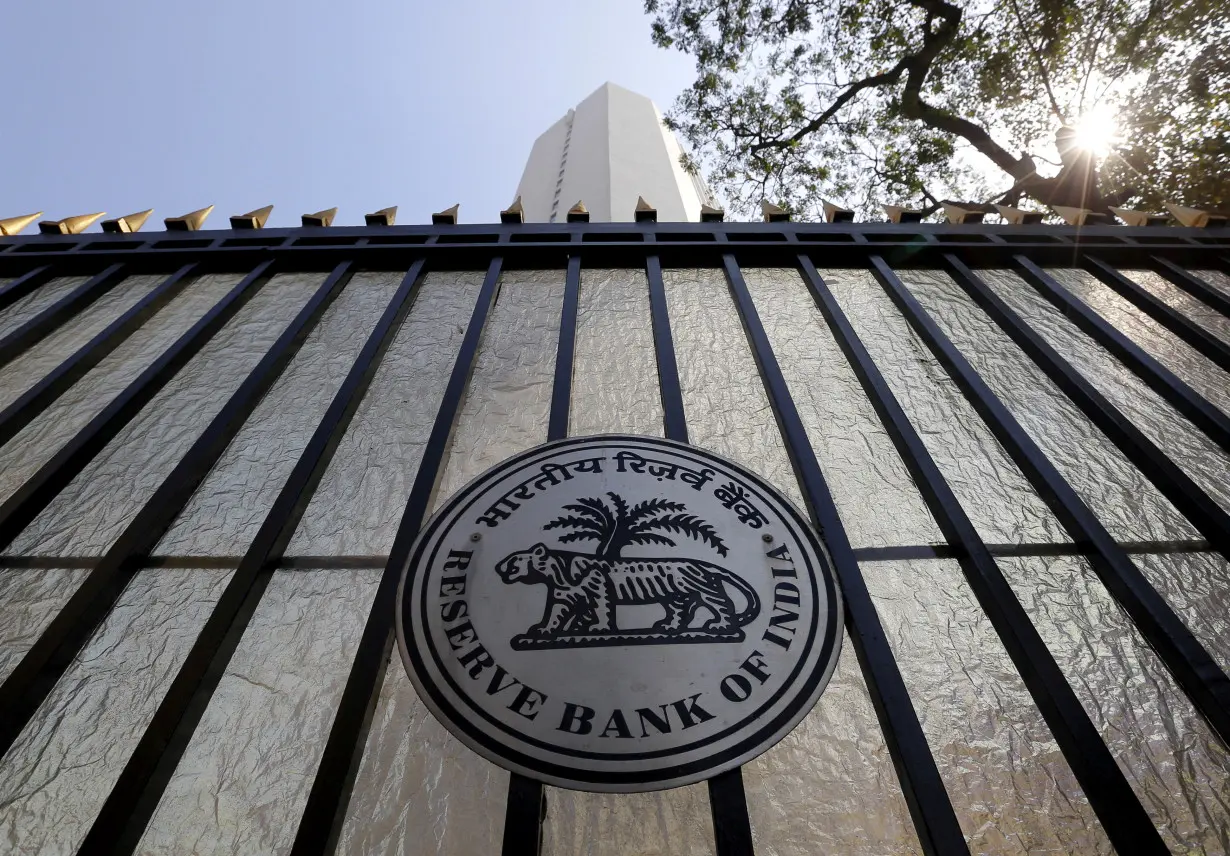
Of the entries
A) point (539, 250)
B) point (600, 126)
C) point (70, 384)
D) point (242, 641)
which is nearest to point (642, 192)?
point (600, 126)

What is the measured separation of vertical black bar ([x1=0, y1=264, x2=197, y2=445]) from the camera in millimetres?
2419

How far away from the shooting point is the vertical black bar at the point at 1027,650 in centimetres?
135

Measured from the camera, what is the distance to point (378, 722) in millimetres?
1578

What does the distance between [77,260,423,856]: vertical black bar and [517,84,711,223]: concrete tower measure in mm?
10902

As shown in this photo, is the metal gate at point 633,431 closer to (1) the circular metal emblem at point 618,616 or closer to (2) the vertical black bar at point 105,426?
(2) the vertical black bar at point 105,426

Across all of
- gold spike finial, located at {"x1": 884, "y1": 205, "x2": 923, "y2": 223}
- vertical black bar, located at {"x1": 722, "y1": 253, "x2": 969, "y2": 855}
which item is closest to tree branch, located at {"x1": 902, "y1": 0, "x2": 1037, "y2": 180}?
gold spike finial, located at {"x1": 884, "y1": 205, "x2": 923, "y2": 223}

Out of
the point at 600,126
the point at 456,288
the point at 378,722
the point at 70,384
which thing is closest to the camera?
the point at 378,722

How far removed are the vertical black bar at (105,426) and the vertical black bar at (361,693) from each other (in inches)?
47.6

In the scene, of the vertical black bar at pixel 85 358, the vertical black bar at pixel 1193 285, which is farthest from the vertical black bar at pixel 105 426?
the vertical black bar at pixel 1193 285

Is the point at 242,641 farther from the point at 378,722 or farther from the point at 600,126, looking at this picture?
the point at 600,126

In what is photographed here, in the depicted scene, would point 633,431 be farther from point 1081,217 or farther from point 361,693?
point 1081,217

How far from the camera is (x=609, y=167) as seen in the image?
52.3 ft

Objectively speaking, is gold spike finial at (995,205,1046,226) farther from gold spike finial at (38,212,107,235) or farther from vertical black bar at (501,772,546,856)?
gold spike finial at (38,212,107,235)

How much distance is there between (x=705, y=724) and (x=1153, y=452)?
198cm
